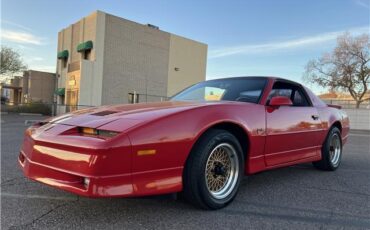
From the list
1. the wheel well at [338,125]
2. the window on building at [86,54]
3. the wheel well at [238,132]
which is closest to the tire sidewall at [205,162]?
the wheel well at [238,132]

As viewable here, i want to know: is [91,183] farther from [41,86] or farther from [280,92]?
[41,86]

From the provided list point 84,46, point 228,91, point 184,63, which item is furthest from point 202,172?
point 184,63

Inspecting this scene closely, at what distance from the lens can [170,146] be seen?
2.88m

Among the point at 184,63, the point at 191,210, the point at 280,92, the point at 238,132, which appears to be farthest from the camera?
the point at 184,63

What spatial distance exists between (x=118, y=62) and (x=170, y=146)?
27.6 meters

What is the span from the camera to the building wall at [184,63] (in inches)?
1359

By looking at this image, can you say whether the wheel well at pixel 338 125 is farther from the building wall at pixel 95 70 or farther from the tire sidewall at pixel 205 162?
the building wall at pixel 95 70

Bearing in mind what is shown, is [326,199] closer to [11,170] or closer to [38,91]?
[11,170]

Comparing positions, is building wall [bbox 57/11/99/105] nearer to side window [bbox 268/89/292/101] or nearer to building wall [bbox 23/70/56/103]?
building wall [bbox 23/70/56/103]

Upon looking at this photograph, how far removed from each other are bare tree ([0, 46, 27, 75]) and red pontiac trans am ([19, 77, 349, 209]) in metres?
34.4

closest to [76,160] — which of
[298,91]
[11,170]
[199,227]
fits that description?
[199,227]

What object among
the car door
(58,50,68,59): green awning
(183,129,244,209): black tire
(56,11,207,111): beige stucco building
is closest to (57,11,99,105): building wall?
(56,11,207,111): beige stucco building

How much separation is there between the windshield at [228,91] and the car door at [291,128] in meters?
0.22

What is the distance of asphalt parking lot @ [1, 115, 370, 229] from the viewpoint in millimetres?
2850
